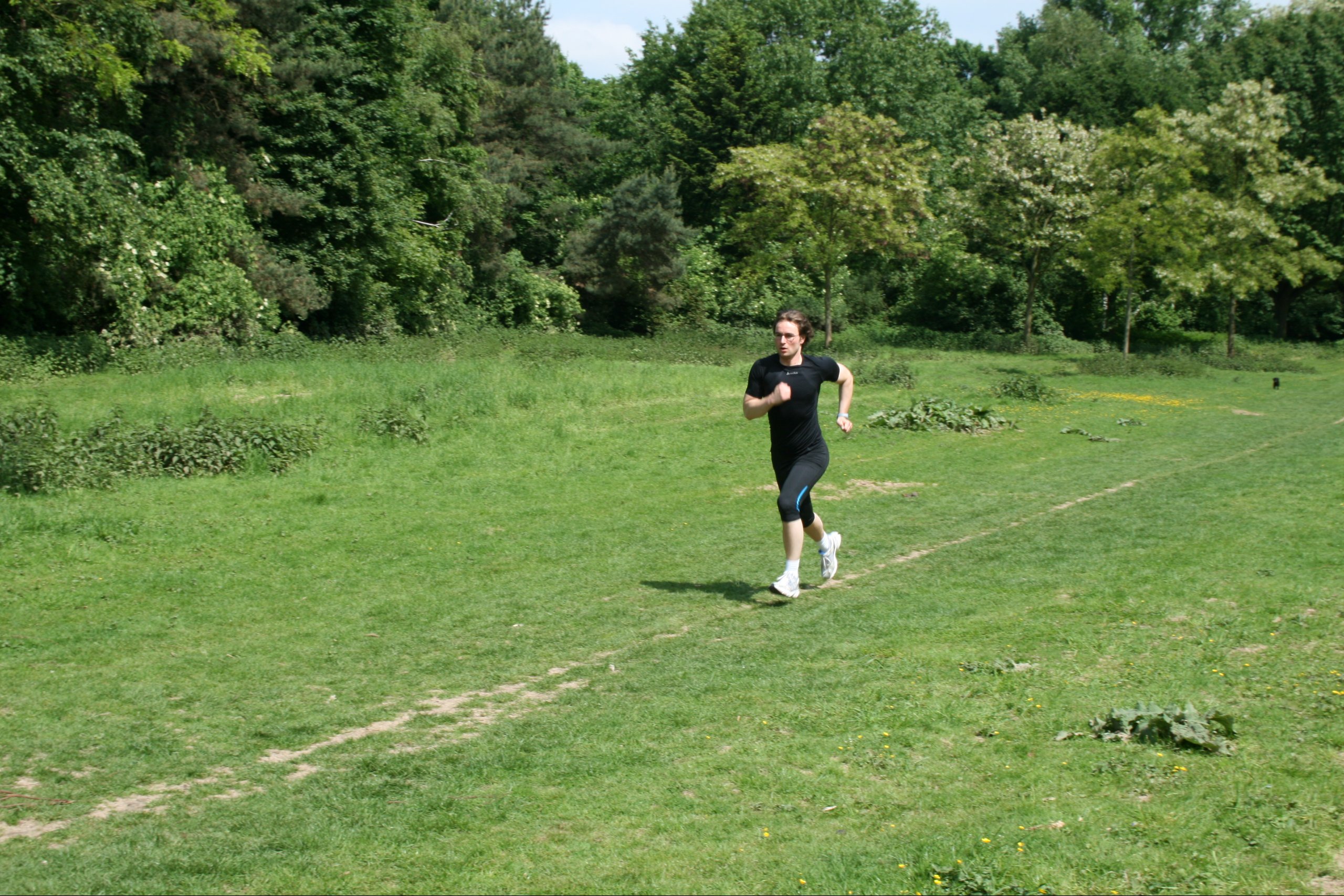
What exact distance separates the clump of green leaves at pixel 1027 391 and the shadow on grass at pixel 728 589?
17.4 metres

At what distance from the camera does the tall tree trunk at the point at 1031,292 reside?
41.3 metres

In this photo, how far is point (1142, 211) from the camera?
3819cm

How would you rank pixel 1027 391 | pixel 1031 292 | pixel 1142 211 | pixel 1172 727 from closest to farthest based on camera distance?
pixel 1172 727 < pixel 1027 391 < pixel 1142 211 < pixel 1031 292

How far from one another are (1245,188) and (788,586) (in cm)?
3753

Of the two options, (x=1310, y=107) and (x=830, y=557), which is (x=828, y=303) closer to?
(x=1310, y=107)

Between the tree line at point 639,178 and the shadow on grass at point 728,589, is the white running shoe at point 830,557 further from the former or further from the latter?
the tree line at point 639,178

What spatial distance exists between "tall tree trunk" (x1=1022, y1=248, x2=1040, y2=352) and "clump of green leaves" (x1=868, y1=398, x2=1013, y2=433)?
2232 cm

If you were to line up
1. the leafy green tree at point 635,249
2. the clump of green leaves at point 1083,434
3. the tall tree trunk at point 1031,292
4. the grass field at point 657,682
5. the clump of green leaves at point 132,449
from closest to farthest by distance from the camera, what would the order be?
the grass field at point 657,682, the clump of green leaves at point 132,449, the clump of green leaves at point 1083,434, the tall tree trunk at point 1031,292, the leafy green tree at point 635,249

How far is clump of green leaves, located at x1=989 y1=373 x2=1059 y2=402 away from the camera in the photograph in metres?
25.4

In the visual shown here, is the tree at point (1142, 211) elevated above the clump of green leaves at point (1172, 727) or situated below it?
above

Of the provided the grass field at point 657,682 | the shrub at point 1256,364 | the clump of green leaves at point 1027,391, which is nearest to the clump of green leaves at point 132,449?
the grass field at point 657,682

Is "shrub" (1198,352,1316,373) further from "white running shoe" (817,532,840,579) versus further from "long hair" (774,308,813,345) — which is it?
"long hair" (774,308,813,345)

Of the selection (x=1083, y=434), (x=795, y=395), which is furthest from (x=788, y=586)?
(x=1083, y=434)

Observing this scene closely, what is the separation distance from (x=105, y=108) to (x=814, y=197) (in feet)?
68.3
